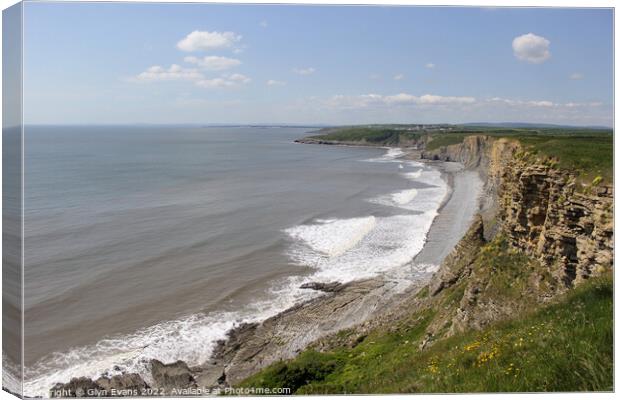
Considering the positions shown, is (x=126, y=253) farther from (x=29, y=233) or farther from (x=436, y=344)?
(x=436, y=344)

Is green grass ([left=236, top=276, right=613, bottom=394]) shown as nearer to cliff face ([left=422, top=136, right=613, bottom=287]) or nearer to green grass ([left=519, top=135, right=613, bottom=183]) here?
cliff face ([left=422, top=136, right=613, bottom=287])

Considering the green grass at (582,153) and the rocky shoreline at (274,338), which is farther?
the rocky shoreline at (274,338)

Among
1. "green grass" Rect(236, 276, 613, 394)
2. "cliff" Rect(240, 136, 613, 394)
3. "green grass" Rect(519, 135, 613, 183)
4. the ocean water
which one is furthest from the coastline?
"green grass" Rect(519, 135, 613, 183)

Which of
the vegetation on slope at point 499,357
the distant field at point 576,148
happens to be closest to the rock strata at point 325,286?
the vegetation on slope at point 499,357

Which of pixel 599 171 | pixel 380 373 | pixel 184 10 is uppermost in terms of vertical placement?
pixel 184 10

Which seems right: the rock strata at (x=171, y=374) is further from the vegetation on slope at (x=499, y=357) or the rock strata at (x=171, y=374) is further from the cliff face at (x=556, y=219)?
the cliff face at (x=556, y=219)

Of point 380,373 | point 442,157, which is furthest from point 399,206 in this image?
point 442,157

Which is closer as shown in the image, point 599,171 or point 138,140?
point 599,171
